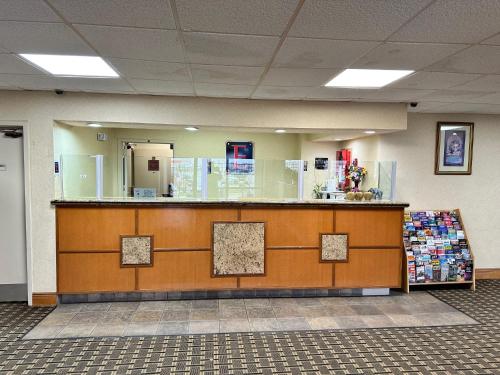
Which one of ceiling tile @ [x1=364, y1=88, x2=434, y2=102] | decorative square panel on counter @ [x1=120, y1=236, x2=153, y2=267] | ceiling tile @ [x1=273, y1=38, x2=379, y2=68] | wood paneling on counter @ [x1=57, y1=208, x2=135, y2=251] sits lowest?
Answer: decorative square panel on counter @ [x1=120, y1=236, x2=153, y2=267]

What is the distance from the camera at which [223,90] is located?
3986 mm

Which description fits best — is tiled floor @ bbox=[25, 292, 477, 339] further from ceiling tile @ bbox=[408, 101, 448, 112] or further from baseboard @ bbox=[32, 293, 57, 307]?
ceiling tile @ bbox=[408, 101, 448, 112]

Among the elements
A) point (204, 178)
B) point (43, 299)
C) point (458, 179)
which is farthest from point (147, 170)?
point (458, 179)

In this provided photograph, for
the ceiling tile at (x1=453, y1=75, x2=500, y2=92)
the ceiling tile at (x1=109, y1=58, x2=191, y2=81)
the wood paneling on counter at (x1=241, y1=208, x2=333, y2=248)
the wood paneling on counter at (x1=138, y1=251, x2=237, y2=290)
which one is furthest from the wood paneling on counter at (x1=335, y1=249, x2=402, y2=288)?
the ceiling tile at (x1=109, y1=58, x2=191, y2=81)

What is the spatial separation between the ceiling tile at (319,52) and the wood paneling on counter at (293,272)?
2621 millimetres

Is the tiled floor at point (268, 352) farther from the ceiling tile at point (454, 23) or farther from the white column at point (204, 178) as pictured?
the ceiling tile at point (454, 23)

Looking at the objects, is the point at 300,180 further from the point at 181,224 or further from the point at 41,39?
the point at 41,39

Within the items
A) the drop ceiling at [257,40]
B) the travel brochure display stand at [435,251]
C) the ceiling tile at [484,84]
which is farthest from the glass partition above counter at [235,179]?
the ceiling tile at [484,84]

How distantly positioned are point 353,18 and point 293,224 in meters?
3.09

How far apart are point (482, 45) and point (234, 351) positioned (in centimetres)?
320

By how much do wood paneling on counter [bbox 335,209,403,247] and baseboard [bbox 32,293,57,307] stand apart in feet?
12.3

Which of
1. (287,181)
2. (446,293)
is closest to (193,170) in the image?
(287,181)

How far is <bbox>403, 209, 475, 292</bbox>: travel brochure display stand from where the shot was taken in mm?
5051

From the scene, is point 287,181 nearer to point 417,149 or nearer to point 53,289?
point 417,149
